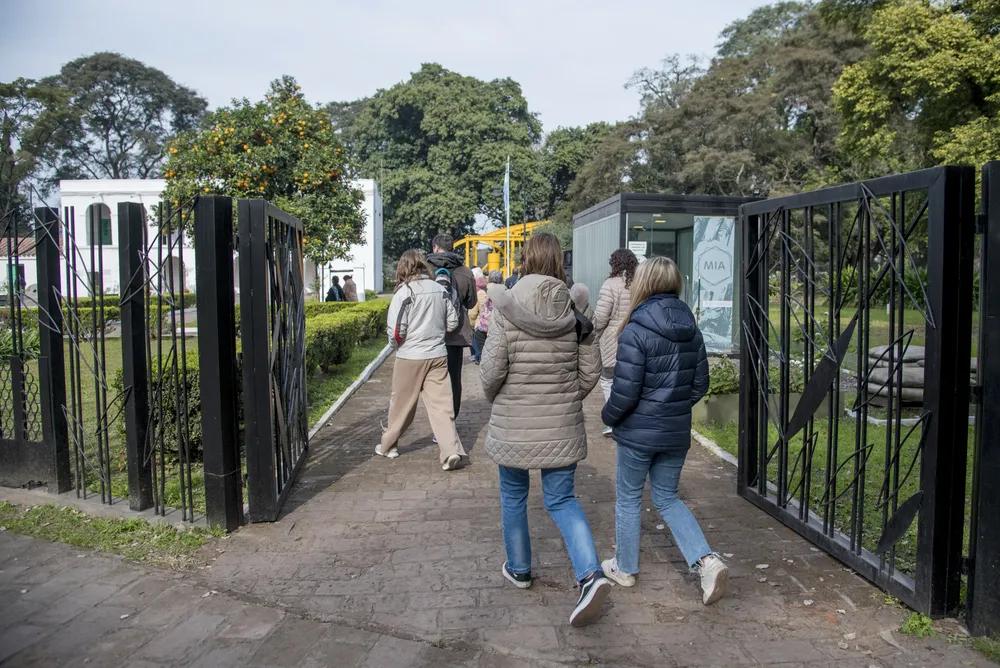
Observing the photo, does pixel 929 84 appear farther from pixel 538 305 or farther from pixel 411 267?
pixel 538 305

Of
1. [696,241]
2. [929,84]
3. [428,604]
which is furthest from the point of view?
[929,84]

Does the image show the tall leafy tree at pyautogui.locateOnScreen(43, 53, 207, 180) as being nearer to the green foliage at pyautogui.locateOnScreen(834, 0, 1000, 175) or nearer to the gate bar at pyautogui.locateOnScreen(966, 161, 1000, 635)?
the green foliage at pyautogui.locateOnScreen(834, 0, 1000, 175)

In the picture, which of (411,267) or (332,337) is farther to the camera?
(332,337)

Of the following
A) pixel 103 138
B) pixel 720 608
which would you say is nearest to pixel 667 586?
pixel 720 608

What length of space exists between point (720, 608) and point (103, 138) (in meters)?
66.4

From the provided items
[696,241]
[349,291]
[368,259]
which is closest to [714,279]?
[696,241]

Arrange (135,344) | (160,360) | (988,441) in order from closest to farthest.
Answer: (988,441)
(160,360)
(135,344)

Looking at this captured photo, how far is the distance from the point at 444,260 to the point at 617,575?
3.73 meters

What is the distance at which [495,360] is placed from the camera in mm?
3701

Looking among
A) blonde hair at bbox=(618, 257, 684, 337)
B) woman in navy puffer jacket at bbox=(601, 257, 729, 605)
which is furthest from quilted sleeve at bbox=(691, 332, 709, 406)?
blonde hair at bbox=(618, 257, 684, 337)

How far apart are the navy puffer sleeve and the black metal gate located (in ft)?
7.67

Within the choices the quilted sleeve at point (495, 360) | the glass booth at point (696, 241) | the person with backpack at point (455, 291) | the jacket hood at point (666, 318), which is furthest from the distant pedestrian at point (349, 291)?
the jacket hood at point (666, 318)

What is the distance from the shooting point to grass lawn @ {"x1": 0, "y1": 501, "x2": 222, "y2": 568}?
14.6ft

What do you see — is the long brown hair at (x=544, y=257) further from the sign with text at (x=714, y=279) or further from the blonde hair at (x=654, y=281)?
the sign with text at (x=714, y=279)
